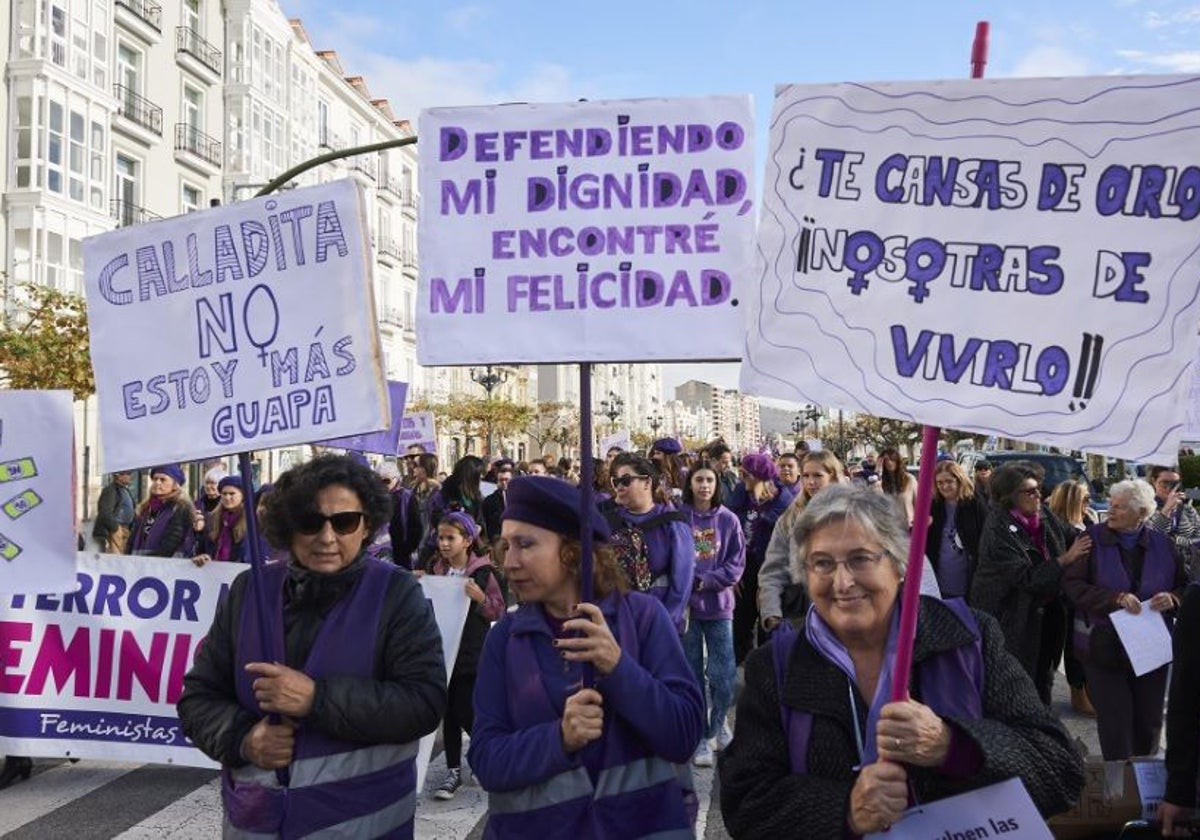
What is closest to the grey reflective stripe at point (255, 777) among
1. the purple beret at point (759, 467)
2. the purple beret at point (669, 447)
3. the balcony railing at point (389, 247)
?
the purple beret at point (669, 447)

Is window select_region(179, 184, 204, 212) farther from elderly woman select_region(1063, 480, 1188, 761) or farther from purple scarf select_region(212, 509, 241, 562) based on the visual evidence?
elderly woman select_region(1063, 480, 1188, 761)

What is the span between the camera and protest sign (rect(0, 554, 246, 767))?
601 centimetres

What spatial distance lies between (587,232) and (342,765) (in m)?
1.52

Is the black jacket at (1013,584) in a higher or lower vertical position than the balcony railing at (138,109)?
lower

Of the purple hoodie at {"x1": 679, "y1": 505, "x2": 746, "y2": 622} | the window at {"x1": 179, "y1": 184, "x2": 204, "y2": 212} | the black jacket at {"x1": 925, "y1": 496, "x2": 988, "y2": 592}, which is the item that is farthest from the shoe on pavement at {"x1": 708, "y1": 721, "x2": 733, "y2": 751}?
the window at {"x1": 179, "y1": 184, "x2": 204, "y2": 212}

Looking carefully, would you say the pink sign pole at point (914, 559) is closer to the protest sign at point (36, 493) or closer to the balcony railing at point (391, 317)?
the protest sign at point (36, 493)

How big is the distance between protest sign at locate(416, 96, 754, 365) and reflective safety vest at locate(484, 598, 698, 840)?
31.1 inches

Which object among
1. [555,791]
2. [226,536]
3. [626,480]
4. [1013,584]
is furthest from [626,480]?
[226,536]

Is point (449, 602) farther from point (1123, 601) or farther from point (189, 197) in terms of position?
point (189, 197)

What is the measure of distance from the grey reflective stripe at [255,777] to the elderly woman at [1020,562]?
177 inches

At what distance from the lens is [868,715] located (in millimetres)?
2314

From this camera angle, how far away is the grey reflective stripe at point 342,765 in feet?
9.32

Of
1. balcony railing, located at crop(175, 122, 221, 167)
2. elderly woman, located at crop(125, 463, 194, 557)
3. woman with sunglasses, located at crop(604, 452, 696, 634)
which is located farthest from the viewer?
balcony railing, located at crop(175, 122, 221, 167)

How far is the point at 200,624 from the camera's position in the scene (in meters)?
6.10
